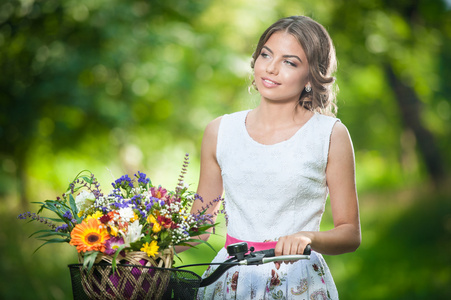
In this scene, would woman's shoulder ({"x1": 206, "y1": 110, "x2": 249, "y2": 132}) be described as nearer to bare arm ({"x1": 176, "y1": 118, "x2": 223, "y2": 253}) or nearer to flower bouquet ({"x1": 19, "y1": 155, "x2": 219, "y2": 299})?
bare arm ({"x1": 176, "y1": 118, "x2": 223, "y2": 253})

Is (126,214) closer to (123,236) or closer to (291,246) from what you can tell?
(123,236)

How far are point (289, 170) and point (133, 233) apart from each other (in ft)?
2.48

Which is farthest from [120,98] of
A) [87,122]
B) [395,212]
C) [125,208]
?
[125,208]

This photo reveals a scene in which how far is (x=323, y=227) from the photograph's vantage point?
10117mm

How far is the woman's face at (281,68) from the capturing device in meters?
2.27

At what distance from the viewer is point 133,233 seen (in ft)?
5.67

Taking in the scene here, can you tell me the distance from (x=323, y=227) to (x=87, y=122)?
15.1 ft

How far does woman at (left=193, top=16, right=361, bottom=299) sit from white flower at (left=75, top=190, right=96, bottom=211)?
637mm

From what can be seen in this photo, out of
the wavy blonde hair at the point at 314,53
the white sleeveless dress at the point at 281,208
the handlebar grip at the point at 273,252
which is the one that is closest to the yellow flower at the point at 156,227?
the handlebar grip at the point at 273,252

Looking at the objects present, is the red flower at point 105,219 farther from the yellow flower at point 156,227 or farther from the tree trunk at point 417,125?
the tree trunk at point 417,125

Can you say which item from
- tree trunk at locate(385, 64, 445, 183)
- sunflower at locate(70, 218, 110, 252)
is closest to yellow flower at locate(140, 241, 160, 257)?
sunflower at locate(70, 218, 110, 252)

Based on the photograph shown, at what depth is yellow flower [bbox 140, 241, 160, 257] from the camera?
174cm

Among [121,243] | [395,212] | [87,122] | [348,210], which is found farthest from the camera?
[395,212]

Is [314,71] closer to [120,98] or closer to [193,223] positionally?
[193,223]
